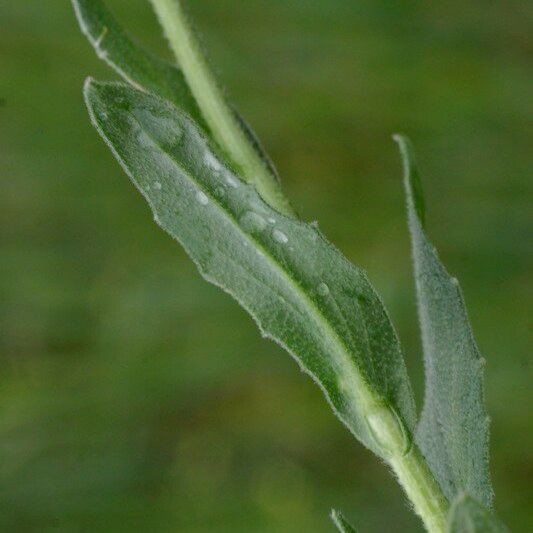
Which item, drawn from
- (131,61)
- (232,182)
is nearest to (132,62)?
(131,61)

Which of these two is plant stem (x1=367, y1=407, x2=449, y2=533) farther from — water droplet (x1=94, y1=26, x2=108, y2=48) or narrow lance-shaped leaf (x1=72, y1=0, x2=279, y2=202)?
water droplet (x1=94, y1=26, x2=108, y2=48)

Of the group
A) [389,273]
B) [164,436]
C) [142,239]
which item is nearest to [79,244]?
[142,239]

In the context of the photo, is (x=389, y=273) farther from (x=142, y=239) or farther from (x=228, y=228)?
(x=228, y=228)

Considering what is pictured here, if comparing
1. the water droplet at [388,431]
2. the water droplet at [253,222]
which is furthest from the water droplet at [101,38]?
the water droplet at [388,431]

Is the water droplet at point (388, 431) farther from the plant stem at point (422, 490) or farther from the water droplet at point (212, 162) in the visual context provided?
the water droplet at point (212, 162)

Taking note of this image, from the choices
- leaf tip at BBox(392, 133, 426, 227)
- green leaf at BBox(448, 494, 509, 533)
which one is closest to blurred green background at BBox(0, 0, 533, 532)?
leaf tip at BBox(392, 133, 426, 227)
